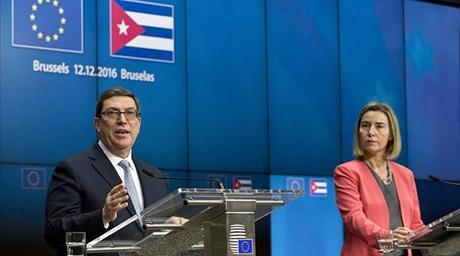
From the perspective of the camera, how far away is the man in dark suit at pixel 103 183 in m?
3.23

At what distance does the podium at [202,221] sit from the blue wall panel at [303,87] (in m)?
3.90

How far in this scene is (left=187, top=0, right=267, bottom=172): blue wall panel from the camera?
642cm

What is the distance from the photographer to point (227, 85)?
656cm

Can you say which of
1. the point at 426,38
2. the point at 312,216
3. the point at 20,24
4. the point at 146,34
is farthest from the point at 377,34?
the point at 20,24

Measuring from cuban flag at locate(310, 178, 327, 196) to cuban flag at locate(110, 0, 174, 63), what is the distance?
153 centimetres

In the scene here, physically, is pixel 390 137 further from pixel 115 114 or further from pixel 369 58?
pixel 369 58

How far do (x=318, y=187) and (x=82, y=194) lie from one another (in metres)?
3.72

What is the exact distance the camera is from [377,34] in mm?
7359

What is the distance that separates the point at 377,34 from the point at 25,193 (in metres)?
3.26

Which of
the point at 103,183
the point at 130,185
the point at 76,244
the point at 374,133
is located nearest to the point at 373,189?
the point at 374,133

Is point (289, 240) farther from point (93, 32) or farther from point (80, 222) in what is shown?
point (80, 222)

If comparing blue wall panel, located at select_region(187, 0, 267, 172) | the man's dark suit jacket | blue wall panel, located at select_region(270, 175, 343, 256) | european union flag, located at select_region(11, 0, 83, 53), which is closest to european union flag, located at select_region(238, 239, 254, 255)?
the man's dark suit jacket

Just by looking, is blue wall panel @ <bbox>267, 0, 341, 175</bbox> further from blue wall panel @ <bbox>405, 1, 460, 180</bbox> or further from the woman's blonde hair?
the woman's blonde hair

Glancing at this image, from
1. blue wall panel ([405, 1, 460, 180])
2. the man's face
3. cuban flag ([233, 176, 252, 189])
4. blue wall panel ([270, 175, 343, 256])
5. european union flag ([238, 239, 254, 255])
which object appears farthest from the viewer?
blue wall panel ([405, 1, 460, 180])
